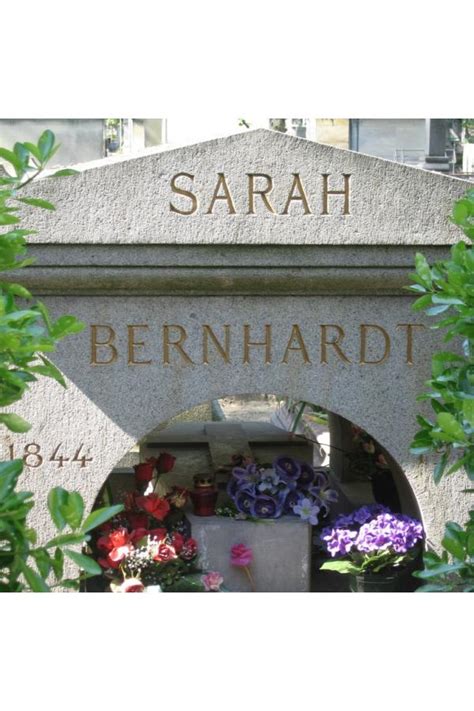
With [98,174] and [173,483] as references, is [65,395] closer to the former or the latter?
[98,174]

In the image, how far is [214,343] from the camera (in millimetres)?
4469

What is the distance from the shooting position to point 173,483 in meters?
5.55

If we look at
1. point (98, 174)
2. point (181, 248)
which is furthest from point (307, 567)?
point (98, 174)

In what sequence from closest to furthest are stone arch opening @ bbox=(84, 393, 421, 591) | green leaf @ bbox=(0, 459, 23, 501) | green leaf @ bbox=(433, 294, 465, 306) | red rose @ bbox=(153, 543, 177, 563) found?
green leaf @ bbox=(0, 459, 23, 501), green leaf @ bbox=(433, 294, 465, 306), red rose @ bbox=(153, 543, 177, 563), stone arch opening @ bbox=(84, 393, 421, 591)

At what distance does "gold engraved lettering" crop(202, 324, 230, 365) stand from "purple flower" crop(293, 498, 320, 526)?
80cm

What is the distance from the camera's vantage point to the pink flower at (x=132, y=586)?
4520 millimetres

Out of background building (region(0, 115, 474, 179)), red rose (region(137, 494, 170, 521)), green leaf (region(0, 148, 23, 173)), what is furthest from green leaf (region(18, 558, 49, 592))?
background building (region(0, 115, 474, 179))

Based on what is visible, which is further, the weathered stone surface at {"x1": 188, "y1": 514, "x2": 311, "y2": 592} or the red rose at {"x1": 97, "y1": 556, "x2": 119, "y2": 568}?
the weathered stone surface at {"x1": 188, "y1": 514, "x2": 311, "y2": 592}

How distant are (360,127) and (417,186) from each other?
13437mm

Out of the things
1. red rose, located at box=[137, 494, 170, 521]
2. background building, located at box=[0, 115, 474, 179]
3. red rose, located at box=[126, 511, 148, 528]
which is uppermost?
background building, located at box=[0, 115, 474, 179]

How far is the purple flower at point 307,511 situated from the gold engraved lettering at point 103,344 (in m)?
1.04

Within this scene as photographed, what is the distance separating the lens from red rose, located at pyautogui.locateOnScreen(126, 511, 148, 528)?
483 centimetres

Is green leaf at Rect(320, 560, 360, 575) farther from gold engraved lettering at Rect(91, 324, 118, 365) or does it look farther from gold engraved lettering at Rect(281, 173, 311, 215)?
gold engraved lettering at Rect(281, 173, 311, 215)

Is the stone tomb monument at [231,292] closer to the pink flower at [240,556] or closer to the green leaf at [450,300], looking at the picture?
the pink flower at [240,556]
